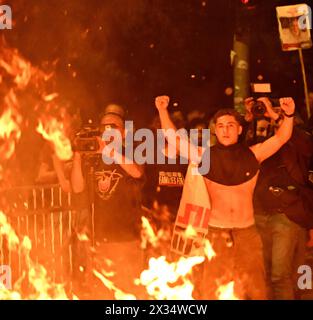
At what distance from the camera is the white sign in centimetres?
605

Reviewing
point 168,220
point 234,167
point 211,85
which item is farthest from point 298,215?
point 211,85

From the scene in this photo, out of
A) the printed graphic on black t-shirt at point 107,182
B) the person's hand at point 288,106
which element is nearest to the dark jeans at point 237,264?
the printed graphic on black t-shirt at point 107,182

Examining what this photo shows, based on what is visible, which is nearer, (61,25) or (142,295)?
(142,295)

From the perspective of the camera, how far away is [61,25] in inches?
265

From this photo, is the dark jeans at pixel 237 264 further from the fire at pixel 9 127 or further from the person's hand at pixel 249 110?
the fire at pixel 9 127

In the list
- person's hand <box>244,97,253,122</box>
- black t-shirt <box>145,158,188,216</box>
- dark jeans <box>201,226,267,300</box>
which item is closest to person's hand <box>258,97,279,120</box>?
person's hand <box>244,97,253,122</box>

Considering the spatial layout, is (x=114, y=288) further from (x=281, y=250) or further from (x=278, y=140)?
(x=278, y=140)

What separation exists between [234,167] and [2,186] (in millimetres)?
2675

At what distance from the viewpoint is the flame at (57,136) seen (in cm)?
630

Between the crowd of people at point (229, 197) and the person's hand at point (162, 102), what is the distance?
1 cm

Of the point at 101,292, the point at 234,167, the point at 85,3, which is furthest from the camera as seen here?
the point at 85,3

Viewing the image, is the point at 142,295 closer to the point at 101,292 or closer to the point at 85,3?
the point at 101,292

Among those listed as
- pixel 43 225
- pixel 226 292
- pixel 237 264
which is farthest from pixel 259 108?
pixel 43 225

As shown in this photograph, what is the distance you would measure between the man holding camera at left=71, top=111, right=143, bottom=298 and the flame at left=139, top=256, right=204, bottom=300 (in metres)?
0.14
